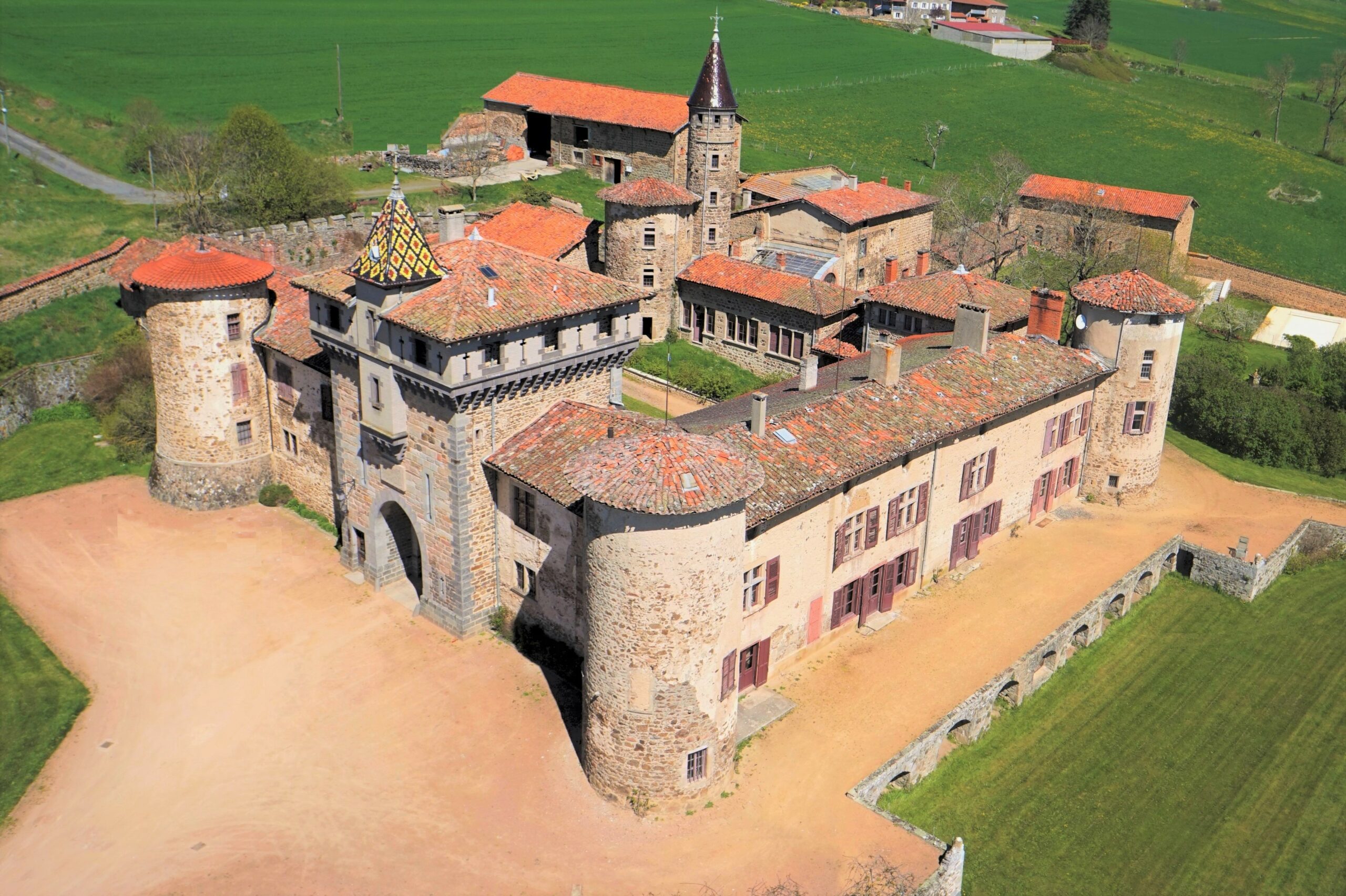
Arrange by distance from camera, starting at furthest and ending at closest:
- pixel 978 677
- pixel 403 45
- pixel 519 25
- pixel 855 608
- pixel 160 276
→ pixel 519 25 → pixel 403 45 → pixel 160 276 → pixel 855 608 → pixel 978 677

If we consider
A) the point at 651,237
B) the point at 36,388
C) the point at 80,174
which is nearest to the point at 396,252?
the point at 651,237

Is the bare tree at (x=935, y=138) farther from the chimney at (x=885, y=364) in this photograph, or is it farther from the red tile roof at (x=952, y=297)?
the chimney at (x=885, y=364)

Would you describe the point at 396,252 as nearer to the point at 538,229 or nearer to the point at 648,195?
the point at 648,195

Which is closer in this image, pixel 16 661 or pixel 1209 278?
pixel 16 661

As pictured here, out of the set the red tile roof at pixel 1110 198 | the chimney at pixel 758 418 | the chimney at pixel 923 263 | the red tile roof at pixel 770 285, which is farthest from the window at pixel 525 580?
the red tile roof at pixel 1110 198

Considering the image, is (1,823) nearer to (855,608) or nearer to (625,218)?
(855,608)

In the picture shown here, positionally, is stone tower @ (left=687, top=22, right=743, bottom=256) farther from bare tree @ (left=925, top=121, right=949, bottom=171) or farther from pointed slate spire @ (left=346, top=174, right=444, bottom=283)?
bare tree @ (left=925, top=121, right=949, bottom=171)

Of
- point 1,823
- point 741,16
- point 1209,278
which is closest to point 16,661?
point 1,823

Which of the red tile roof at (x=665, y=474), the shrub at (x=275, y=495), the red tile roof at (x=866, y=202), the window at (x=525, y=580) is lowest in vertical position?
the shrub at (x=275, y=495)
